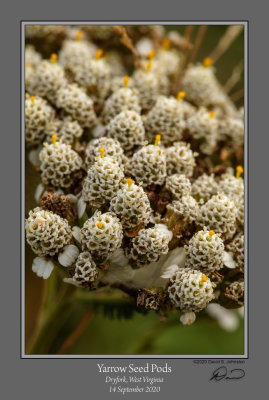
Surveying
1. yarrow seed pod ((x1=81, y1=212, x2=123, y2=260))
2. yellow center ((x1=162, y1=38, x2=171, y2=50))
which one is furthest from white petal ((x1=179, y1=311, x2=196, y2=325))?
yellow center ((x1=162, y1=38, x2=171, y2=50))

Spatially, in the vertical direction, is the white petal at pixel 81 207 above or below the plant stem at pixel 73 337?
above

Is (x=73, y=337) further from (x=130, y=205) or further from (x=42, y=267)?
(x=130, y=205)

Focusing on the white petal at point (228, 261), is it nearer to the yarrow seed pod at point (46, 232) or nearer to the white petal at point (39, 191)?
the yarrow seed pod at point (46, 232)

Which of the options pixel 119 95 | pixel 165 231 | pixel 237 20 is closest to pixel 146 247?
pixel 165 231

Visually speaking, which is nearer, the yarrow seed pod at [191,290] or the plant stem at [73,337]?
the yarrow seed pod at [191,290]

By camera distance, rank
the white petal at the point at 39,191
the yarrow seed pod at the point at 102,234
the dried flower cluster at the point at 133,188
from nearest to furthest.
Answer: the yarrow seed pod at the point at 102,234, the dried flower cluster at the point at 133,188, the white petal at the point at 39,191

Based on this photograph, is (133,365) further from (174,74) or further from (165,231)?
(174,74)
